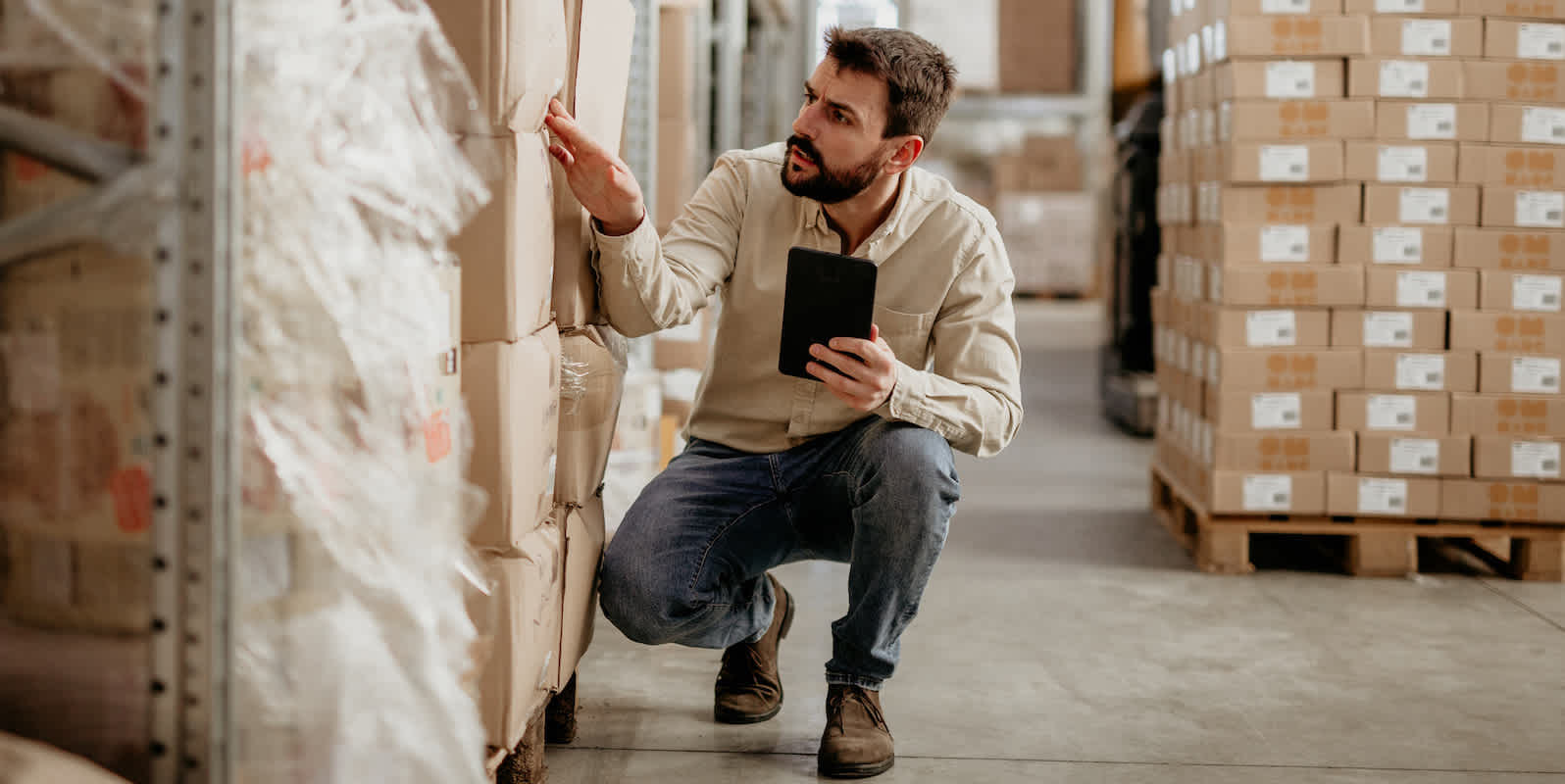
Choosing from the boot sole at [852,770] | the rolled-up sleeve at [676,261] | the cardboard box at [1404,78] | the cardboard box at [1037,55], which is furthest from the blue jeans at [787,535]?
the cardboard box at [1037,55]

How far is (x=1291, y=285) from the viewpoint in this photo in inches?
151

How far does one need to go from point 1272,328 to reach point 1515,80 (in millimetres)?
870

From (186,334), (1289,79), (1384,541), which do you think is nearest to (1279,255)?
(1289,79)

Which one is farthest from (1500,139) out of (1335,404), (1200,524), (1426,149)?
(1200,524)

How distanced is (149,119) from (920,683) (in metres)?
1.98

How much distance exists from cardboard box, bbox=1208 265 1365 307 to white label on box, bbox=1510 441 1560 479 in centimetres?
56

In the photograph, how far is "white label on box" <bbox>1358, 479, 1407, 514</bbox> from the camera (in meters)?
3.84

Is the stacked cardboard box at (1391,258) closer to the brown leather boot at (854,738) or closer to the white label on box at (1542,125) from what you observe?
the white label on box at (1542,125)

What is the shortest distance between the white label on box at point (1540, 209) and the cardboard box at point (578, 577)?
2631mm

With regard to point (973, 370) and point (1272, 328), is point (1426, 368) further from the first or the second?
point (973, 370)

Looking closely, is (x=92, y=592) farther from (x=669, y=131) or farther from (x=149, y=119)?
(x=669, y=131)

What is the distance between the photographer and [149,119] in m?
1.27

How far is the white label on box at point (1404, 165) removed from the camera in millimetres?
3771

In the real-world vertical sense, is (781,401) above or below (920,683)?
above
